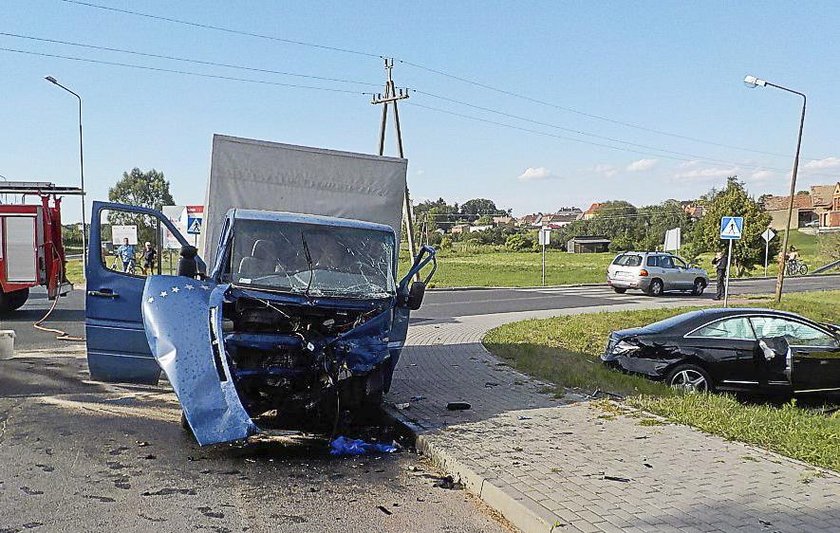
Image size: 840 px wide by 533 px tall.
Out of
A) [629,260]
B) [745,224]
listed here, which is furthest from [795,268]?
[629,260]

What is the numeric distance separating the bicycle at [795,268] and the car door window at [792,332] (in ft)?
152

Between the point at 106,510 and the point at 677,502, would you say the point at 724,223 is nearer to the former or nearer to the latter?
the point at 677,502

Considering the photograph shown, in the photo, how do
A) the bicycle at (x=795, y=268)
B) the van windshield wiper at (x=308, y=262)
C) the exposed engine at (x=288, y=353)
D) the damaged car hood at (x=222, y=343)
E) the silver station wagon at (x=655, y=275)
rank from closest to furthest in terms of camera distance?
1. the damaged car hood at (x=222, y=343)
2. the exposed engine at (x=288, y=353)
3. the van windshield wiper at (x=308, y=262)
4. the silver station wagon at (x=655, y=275)
5. the bicycle at (x=795, y=268)

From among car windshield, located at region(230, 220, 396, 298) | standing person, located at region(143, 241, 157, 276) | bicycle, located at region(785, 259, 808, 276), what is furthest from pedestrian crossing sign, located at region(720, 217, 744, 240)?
bicycle, located at region(785, 259, 808, 276)

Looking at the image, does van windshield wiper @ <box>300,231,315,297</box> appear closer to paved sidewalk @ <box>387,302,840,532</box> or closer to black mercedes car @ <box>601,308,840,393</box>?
paved sidewalk @ <box>387,302,840,532</box>

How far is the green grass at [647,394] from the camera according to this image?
710cm

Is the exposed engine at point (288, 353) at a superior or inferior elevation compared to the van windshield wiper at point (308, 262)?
inferior

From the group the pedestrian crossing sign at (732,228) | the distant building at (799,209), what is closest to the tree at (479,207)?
the distant building at (799,209)

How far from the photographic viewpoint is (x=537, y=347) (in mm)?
14391

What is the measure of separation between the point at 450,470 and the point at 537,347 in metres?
8.04

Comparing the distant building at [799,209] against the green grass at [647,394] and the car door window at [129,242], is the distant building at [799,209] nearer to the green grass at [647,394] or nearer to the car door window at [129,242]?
the green grass at [647,394]

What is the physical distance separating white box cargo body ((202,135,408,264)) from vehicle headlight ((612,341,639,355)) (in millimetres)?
3610

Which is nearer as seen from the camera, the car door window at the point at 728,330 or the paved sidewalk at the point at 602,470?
the paved sidewalk at the point at 602,470

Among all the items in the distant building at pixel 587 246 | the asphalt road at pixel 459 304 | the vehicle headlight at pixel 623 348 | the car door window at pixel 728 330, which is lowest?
the distant building at pixel 587 246
